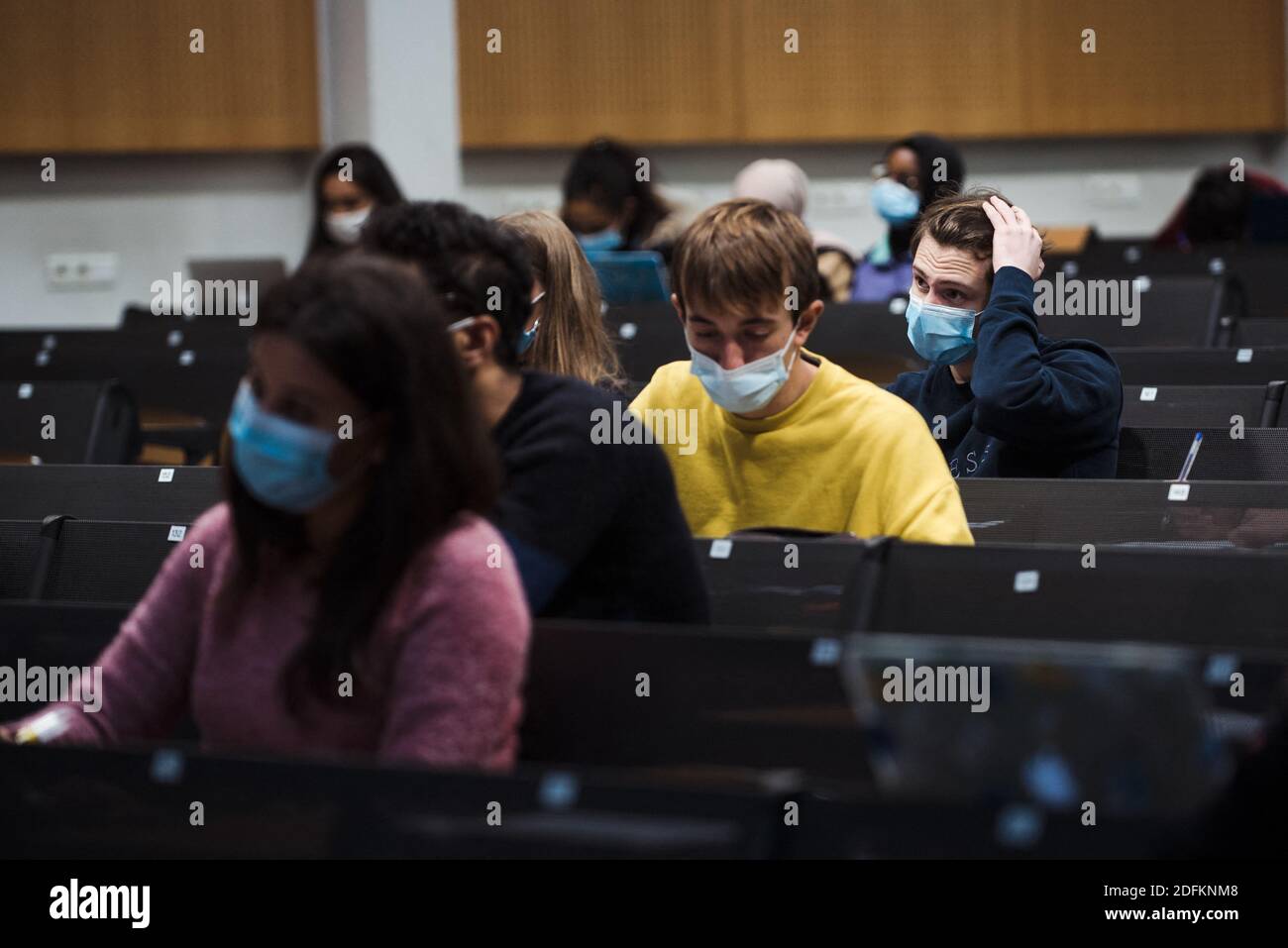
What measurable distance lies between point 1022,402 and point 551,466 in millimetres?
1201

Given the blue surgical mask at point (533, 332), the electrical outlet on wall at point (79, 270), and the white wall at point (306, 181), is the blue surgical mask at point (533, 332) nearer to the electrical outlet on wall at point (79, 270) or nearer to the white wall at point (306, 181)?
the white wall at point (306, 181)

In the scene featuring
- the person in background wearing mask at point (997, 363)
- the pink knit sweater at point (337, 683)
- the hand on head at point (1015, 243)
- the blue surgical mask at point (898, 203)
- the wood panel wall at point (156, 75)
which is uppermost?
the wood panel wall at point (156, 75)

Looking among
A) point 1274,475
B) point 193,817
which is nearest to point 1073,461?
point 1274,475

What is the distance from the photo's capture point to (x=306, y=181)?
9.45m

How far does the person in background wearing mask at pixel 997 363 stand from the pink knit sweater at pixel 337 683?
1474 millimetres

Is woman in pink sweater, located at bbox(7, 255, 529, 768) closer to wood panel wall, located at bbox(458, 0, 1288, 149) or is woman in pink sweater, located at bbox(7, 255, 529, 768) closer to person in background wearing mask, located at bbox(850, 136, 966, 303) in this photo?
person in background wearing mask, located at bbox(850, 136, 966, 303)

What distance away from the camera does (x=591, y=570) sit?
2.14 metres

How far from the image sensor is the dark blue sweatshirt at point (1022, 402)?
297cm

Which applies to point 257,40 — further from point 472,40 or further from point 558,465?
point 558,465

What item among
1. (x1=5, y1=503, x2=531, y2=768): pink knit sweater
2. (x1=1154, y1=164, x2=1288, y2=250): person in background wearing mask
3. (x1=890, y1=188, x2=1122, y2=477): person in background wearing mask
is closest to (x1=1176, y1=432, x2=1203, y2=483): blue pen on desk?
(x1=890, y1=188, x2=1122, y2=477): person in background wearing mask

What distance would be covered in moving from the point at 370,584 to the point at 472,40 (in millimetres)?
8174

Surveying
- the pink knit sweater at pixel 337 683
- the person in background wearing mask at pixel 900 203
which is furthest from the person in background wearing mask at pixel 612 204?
the pink knit sweater at pixel 337 683

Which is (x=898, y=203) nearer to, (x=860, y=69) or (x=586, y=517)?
(x=860, y=69)

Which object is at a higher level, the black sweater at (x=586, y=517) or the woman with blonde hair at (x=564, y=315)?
the woman with blonde hair at (x=564, y=315)
